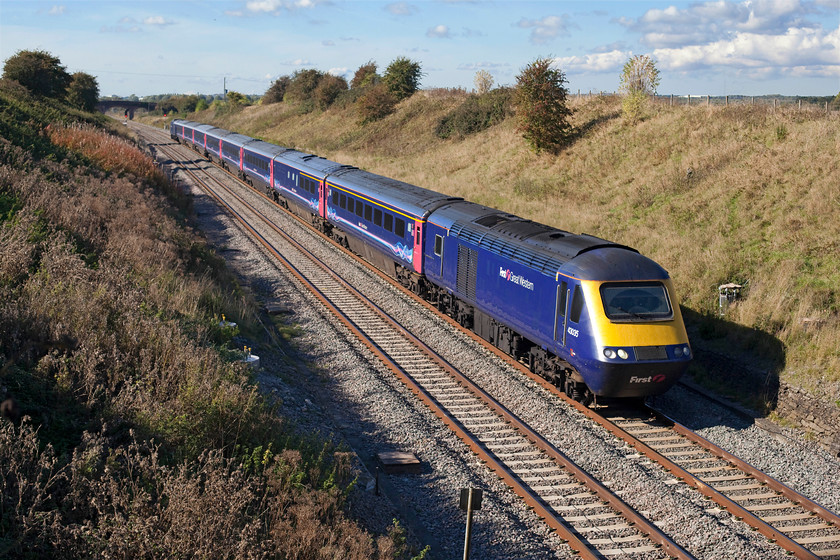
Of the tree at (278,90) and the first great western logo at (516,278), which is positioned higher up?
the tree at (278,90)

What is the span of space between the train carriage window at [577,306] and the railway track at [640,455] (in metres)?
1.91

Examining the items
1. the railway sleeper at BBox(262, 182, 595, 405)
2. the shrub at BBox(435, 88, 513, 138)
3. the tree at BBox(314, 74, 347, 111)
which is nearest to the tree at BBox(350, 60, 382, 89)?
the tree at BBox(314, 74, 347, 111)

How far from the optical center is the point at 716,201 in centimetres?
2152

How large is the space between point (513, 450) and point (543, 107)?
25.9m

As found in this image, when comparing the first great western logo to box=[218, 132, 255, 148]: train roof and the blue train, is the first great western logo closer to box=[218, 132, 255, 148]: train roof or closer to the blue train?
the blue train

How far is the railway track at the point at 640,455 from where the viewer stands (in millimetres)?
8633

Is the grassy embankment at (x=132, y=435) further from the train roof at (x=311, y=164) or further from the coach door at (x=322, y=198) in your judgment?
the train roof at (x=311, y=164)

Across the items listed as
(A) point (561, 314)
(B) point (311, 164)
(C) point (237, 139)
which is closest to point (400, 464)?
(A) point (561, 314)

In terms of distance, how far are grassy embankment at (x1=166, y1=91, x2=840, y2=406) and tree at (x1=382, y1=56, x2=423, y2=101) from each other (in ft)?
81.5

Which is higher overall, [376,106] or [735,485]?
[376,106]

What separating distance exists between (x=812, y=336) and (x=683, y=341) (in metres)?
4.06

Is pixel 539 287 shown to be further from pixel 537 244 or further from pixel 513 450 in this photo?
pixel 513 450

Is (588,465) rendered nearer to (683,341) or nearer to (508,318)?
(683,341)

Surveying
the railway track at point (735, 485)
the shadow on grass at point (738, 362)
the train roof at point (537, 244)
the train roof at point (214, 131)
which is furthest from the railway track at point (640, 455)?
the train roof at point (214, 131)
